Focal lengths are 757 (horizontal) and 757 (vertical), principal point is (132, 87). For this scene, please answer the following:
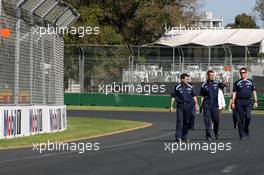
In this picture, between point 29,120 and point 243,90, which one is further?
point 29,120

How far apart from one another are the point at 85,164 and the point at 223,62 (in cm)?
3755

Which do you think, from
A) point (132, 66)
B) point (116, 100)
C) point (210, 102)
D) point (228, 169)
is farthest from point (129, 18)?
point (228, 169)

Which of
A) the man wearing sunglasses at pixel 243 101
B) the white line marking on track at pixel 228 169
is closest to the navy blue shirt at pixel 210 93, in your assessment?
the man wearing sunglasses at pixel 243 101

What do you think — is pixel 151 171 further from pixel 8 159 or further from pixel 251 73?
pixel 251 73

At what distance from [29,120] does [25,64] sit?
4.95 feet

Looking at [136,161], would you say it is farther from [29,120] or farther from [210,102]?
[29,120]

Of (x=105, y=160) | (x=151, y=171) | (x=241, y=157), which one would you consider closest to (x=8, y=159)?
(x=105, y=160)

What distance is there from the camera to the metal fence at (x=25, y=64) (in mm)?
19062

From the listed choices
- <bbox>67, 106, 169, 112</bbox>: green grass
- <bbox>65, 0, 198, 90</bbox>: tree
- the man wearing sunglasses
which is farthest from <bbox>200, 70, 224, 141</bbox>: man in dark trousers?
<bbox>65, 0, 198, 90</bbox>: tree

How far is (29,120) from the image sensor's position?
20.3 m

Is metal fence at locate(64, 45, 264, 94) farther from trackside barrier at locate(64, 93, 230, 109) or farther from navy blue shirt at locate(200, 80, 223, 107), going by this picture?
navy blue shirt at locate(200, 80, 223, 107)

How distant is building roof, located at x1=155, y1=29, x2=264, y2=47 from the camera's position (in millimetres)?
75438

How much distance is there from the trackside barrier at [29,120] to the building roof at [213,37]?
167 feet

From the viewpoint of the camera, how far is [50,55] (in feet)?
75.7
